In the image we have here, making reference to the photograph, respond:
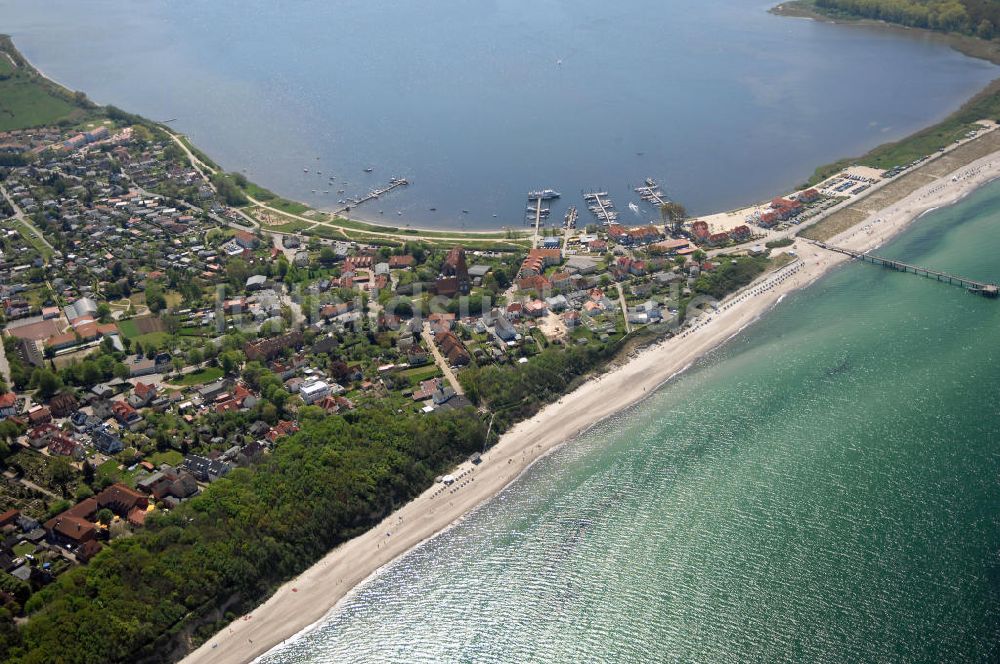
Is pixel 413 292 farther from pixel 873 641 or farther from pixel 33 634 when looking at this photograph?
pixel 873 641

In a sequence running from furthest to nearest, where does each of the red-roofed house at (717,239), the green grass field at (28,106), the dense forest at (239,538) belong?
the green grass field at (28,106) → the red-roofed house at (717,239) → the dense forest at (239,538)

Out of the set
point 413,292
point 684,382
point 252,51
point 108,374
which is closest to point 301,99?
point 252,51

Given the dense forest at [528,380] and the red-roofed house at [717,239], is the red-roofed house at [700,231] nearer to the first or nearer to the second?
the red-roofed house at [717,239]

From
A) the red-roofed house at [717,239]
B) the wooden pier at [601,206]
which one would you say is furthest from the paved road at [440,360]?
the red-roofed house at [717,239]

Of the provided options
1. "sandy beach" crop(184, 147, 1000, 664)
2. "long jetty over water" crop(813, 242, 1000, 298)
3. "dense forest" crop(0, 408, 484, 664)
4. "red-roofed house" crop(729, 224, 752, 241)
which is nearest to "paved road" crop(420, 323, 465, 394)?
"dense forest" crop(0, 408, 484, 664)

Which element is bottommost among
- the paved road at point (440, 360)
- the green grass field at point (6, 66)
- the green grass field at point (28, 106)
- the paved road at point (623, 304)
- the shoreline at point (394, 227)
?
the paved road at point (440, 360)

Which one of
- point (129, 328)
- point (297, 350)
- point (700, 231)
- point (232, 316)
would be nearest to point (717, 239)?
point (700, 231)
